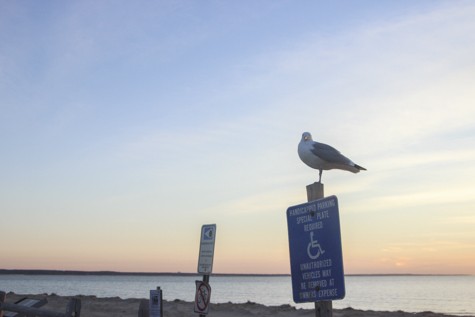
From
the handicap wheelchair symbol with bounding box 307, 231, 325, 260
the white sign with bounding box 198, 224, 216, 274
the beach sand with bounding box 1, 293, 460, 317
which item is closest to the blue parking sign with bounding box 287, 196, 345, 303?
the handicap wheelchair symbol with bounding box 307, 231, 325, 260

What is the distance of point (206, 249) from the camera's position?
332 inches

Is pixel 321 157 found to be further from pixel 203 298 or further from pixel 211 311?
pixel 211 311

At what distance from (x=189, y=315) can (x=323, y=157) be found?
590 inches

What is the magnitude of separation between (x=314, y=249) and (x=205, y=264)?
11.9ft

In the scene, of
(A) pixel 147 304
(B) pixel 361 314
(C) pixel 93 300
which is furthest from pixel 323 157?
(C) pixel 93 300

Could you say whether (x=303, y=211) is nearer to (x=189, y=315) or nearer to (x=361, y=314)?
(x=189, y=315)

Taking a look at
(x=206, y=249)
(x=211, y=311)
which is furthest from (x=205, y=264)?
(x=211, y=311)

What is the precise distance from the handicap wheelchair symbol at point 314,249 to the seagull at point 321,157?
2332mm

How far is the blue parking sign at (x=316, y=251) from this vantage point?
4.75 metres

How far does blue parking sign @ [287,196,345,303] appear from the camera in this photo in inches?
187

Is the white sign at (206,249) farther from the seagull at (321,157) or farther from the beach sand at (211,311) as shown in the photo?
the beach sand at (211,311)

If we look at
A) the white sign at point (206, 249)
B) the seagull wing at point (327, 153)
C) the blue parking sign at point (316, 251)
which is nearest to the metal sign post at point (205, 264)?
the white sign at point (206, 249)

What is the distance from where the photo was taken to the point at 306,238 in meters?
5.07

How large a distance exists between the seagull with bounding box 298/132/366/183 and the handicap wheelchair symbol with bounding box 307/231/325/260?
2.33 m
